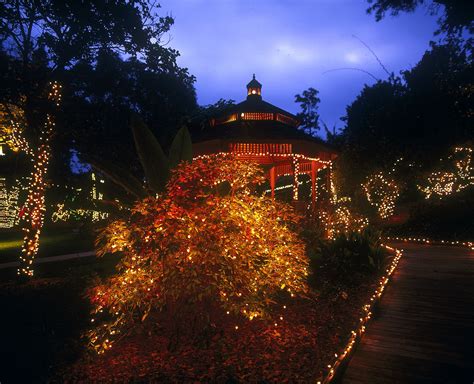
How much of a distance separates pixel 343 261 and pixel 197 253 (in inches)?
203

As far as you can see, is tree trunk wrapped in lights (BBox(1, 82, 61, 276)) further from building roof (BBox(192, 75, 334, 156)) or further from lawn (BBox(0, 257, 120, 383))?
building roof (BBox(192, 75, 334, 156))

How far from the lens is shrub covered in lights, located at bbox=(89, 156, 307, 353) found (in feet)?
16.8

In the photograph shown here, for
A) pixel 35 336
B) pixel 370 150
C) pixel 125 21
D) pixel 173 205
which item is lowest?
pixel 35 336

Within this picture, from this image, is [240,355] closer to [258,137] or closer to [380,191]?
[258,137]

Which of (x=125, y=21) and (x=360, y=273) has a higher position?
(x=125, y=21)

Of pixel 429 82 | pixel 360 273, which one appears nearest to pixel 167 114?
pixel 360 273

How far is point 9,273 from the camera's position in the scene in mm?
12008

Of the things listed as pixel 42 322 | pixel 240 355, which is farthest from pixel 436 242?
pixel 42 322

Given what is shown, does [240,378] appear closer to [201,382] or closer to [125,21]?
[201,382]

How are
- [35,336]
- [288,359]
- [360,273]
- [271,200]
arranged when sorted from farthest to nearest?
[360,273], [35,336], [271,200], [288,359]

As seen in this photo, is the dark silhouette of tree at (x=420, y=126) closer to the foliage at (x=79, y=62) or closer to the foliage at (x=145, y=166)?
the foliage at (x=79, y=62)

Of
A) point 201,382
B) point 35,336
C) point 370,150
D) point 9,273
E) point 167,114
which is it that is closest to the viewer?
point 201,382

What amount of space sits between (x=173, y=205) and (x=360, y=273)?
18.2 feet

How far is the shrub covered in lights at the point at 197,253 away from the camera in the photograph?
513 centimetres
